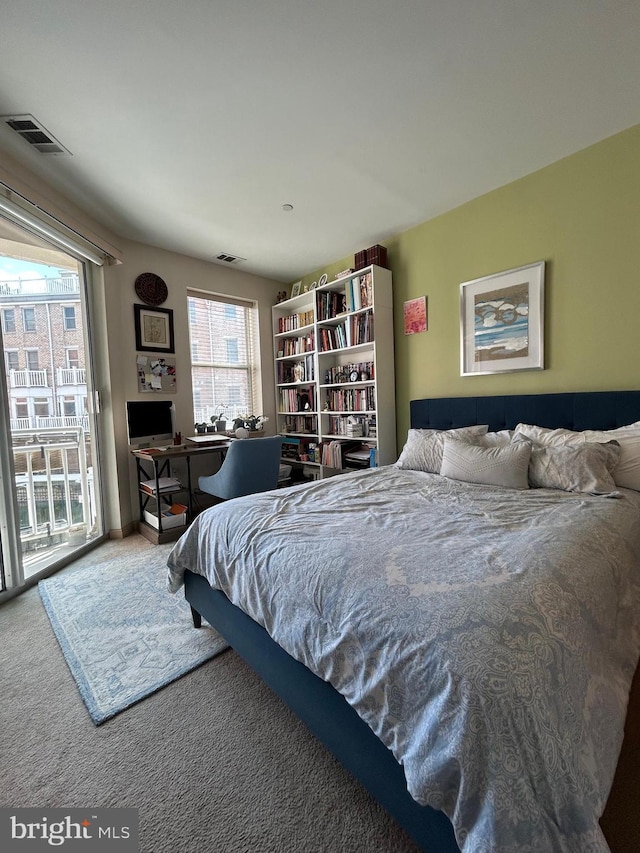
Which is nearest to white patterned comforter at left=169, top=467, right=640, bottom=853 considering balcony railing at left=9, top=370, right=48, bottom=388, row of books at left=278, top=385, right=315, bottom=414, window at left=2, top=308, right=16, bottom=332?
balcony railing at left=9, top=370, right=48, bottom=388

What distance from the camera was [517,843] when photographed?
0.62 m

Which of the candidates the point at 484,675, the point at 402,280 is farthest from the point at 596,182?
the point at 484,675

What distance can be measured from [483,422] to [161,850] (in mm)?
2725

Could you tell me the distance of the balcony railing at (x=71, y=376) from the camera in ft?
9.31

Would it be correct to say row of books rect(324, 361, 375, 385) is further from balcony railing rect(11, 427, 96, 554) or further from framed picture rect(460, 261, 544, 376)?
balcony railing rect(11, 427, 96, 554)

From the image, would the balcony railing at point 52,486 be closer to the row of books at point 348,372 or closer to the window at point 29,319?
the window at point 29,319

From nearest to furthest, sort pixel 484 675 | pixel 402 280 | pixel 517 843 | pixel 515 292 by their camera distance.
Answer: pixel 517 843
pixel 484 675
pixel 515 292
pixel 402 280

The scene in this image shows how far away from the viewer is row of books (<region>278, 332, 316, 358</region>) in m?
A: 4.08

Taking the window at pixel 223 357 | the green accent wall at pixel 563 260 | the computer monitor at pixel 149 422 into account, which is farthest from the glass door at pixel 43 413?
the green accent wall at pixel 563 260

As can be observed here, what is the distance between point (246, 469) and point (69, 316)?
1909mm

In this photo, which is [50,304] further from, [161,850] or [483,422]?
[483,422]

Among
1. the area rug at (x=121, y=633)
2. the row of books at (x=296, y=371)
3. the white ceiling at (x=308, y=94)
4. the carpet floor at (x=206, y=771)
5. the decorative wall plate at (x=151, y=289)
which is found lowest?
the carpet floor at (x=206, y=771)

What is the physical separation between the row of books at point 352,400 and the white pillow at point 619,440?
1.45 metres

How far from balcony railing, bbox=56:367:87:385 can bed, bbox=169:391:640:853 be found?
197cm
